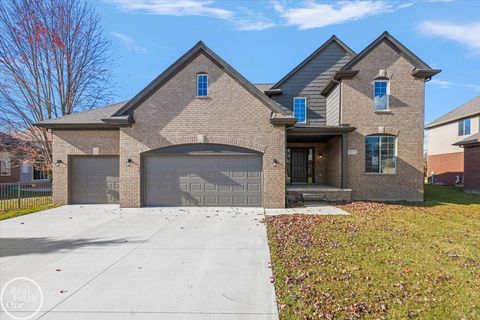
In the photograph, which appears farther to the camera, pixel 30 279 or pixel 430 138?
pixel 430 138

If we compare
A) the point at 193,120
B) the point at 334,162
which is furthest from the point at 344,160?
the point at 193,120

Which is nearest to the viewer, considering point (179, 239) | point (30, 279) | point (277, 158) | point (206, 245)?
point (30, 279)

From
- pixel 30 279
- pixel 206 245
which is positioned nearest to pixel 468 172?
pixel 206 245

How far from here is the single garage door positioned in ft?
37.4

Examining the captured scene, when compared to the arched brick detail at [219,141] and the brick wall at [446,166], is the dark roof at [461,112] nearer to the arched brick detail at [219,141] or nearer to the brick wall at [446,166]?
the brick wall at [446,166]

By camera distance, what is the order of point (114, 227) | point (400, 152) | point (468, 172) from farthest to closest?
point (468, 172) → point (400, 152) → point (114, 227)

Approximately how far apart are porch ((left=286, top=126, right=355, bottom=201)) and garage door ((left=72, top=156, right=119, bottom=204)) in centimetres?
851

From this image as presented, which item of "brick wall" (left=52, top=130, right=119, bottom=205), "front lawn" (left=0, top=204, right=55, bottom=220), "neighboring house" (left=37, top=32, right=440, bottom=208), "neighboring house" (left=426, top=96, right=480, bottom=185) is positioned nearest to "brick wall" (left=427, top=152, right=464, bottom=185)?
"neighboring house" (left=426, top=96, right=480, bottom=185)

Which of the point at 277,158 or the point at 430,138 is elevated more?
the point at 430,138

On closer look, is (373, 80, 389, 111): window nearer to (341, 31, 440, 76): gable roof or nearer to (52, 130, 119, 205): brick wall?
(341, 31, 440, 76): gable roof

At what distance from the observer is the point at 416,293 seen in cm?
394

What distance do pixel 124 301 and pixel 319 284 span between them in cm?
302

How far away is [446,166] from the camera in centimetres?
2441

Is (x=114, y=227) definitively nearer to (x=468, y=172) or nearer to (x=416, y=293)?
(x=416, y=293)
